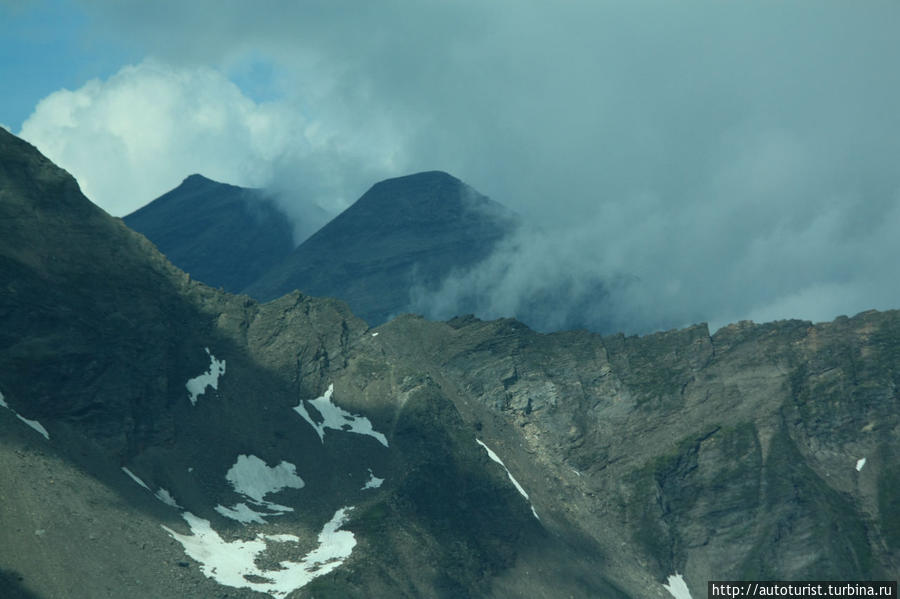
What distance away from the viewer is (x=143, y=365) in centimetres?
17725

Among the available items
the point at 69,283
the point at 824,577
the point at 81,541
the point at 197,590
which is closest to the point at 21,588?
the point at 81,541

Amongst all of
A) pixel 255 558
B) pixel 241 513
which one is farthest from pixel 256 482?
pixel 255 558

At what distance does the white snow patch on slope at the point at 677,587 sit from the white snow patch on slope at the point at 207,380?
306 feet

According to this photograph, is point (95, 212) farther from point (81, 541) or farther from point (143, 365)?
point (81, 541)

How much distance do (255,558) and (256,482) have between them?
2434 cm

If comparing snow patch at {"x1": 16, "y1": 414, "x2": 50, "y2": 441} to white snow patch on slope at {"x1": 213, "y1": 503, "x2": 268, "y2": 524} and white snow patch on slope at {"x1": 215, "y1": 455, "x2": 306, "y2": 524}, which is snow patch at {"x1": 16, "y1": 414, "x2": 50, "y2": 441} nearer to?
white snow patch on slope at {"x1": 213, "y1": 503, "x2": 268, "y2": 524}

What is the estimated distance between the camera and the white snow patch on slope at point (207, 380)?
7175 inches

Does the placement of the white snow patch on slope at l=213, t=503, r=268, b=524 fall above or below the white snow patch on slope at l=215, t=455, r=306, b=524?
→ below

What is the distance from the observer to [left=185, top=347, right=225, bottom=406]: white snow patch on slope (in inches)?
7175

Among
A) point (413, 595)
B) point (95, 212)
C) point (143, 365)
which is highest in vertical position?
point (95, 212)

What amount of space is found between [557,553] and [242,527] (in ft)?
191

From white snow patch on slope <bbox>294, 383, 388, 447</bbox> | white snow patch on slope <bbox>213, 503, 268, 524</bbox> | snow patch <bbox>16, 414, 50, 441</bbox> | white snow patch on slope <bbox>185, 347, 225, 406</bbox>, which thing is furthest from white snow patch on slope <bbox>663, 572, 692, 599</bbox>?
snow patch <bbox>16, 414, 50, 441</bbox>

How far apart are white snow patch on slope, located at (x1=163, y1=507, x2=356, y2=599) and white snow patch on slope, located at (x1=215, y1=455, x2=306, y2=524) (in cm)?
662

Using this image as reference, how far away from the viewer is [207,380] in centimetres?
18675
